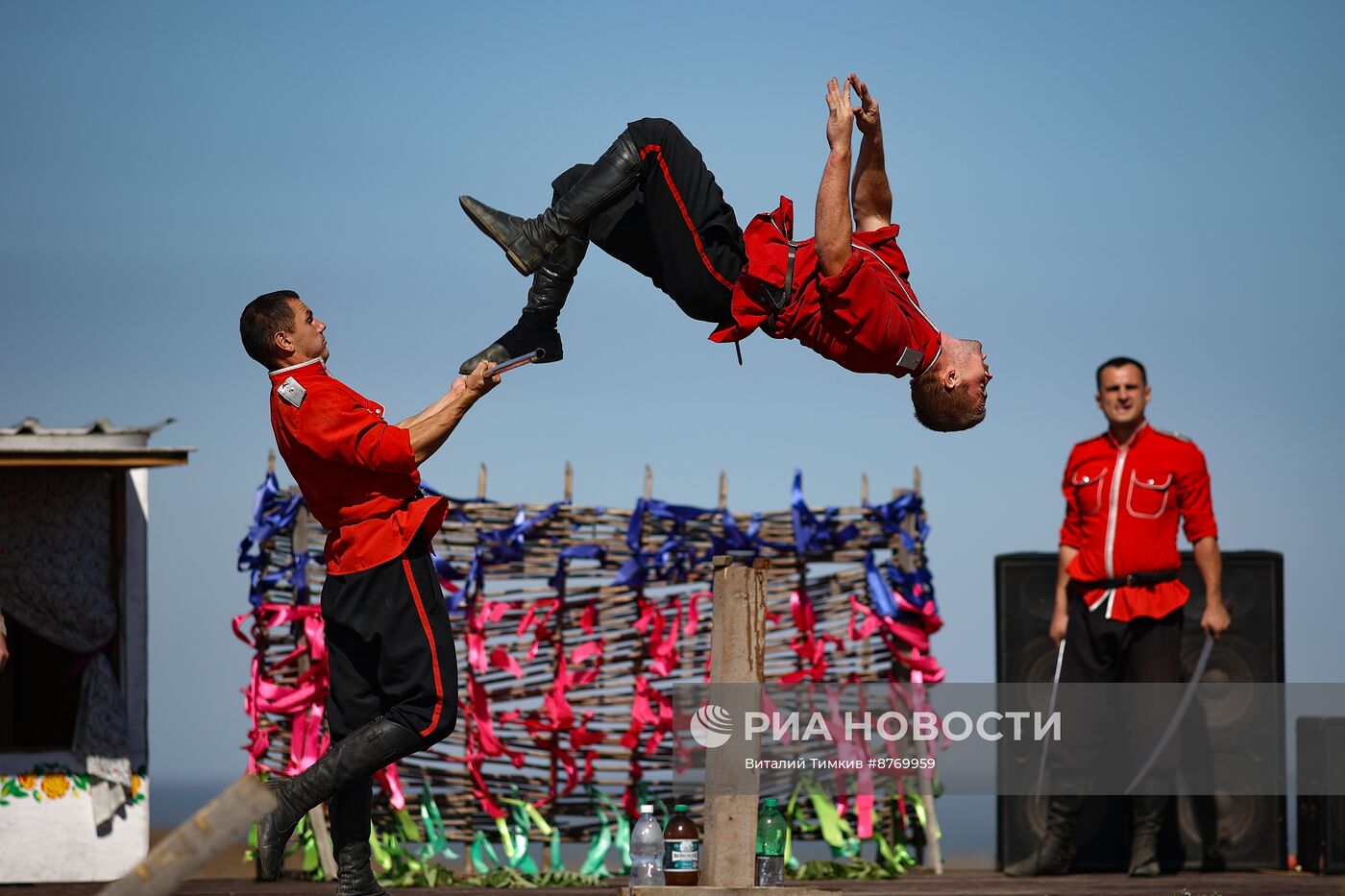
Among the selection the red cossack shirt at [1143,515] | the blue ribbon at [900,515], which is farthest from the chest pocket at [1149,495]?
the blue ribbon at [900,515]

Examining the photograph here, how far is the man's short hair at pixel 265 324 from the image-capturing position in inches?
172

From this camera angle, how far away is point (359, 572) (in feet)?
14.1

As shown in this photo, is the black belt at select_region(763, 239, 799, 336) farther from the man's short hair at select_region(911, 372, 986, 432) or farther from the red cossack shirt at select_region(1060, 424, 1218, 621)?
the red cossack shirt at select_region(1060, 424, 1218, 621)

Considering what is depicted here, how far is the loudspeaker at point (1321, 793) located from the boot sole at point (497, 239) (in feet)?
15.6

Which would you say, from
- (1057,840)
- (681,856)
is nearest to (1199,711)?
(1057,840)

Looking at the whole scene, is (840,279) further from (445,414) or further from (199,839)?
(199,839)

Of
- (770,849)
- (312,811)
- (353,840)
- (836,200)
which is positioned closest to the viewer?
(836,200)

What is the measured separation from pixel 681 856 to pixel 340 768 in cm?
135

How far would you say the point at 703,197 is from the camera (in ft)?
13.9

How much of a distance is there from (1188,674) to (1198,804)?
0.60 m

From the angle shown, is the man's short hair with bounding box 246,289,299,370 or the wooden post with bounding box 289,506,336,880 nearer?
the man's short hair with bounding box 246,289,299,370

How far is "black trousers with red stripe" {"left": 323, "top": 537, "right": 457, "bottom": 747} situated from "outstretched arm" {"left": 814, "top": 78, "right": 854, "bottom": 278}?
1370mm

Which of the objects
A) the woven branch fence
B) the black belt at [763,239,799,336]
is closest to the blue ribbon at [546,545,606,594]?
the woven branch fence

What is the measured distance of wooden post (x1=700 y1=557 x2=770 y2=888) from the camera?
15.9 feet
